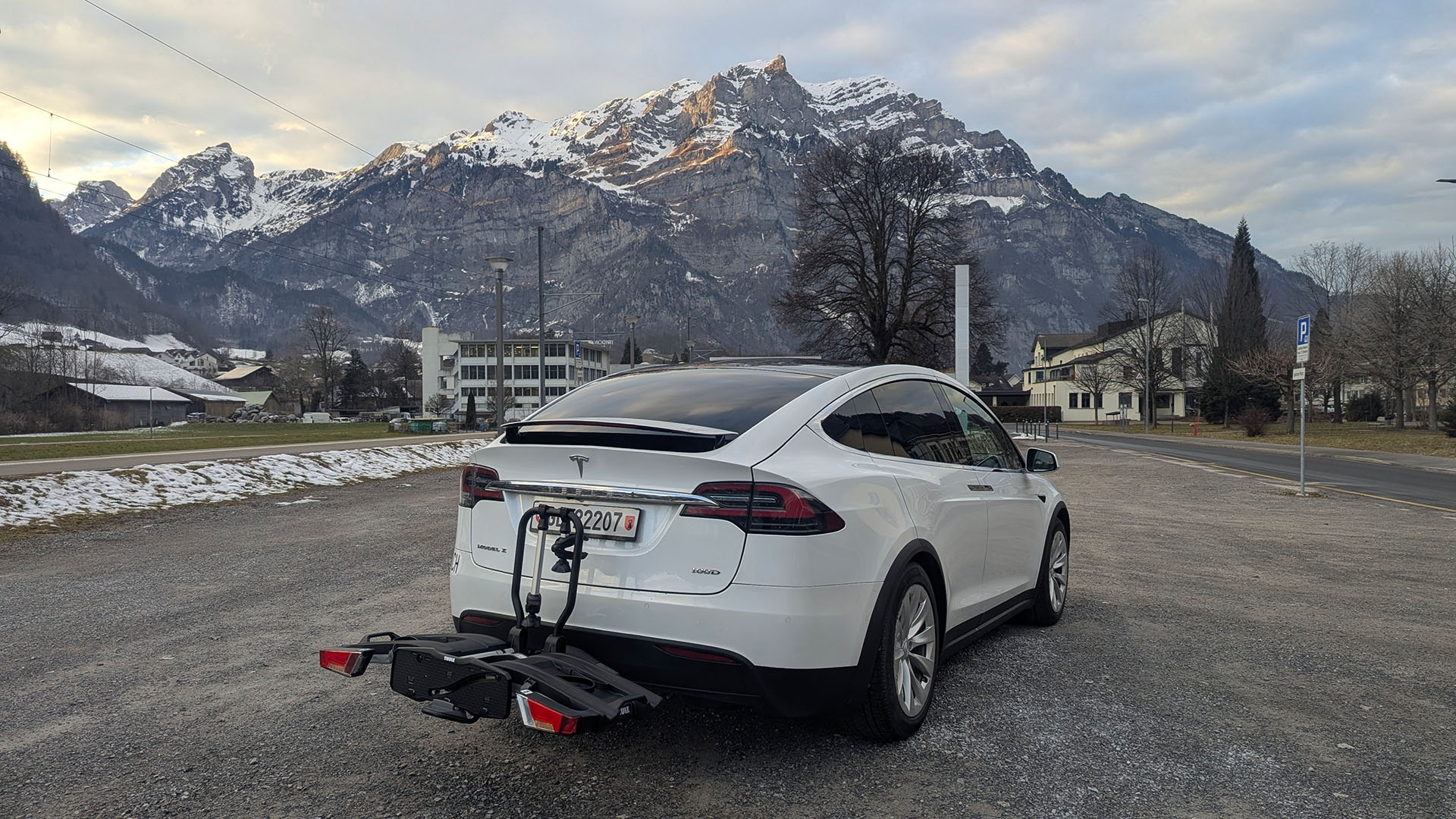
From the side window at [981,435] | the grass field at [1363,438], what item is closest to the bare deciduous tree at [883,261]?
the grass field at [1363,438]

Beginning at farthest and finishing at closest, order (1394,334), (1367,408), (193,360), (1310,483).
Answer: (193,360)
(1367,408)
(1394,334)
(1310,483)

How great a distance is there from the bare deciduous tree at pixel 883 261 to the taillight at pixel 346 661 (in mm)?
33921

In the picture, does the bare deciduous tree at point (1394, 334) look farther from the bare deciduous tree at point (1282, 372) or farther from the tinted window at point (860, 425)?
the tinted window at point (860, 425)

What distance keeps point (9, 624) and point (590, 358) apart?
11186 centimetres

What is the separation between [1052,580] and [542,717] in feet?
12.7

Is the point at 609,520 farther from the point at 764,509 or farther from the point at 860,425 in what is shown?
the point at 860,425

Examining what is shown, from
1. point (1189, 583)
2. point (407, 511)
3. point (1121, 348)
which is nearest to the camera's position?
point (1189, 583)

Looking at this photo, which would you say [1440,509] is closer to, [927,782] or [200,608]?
[927,782]

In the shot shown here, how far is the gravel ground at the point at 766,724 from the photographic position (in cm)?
304

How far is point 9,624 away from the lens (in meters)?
5.79

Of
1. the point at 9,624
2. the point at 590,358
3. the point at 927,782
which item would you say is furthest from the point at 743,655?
the point at 590,358

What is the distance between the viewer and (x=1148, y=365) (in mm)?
54969

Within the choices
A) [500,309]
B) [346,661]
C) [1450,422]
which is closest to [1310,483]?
[346,661]

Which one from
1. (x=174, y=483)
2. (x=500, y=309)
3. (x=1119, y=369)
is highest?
(x=1119, y=369)
